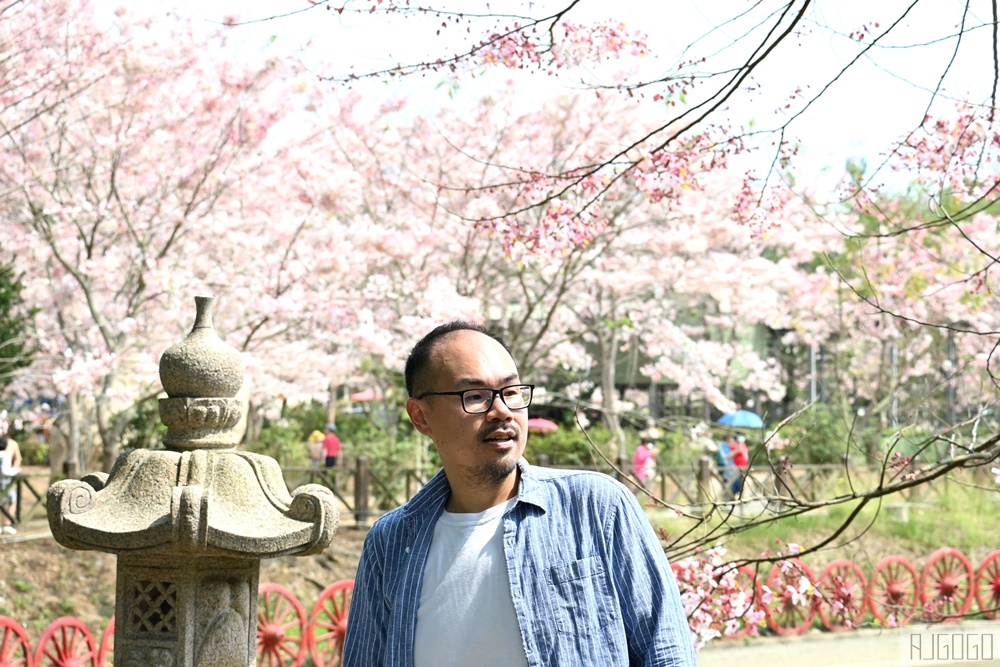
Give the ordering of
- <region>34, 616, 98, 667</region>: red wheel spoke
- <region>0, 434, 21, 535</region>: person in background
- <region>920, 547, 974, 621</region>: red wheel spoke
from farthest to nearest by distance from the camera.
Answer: <region>0, 434, 21, 535</region>: person in background < <region>920, 547, 974, 621</region>: red wheel spoke < <region>34, 616, 98, 667</region>: red wheel spoke

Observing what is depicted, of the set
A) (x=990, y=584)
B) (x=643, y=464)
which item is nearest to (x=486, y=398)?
(x=990, y=584)

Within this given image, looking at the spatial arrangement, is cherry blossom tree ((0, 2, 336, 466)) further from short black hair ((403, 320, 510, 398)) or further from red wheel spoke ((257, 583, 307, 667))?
short black hair ((403, 320, 510, 398))

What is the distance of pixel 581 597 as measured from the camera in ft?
7.32

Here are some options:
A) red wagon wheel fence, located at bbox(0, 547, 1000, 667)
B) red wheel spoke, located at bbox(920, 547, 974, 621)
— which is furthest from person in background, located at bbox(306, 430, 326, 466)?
red wheel spoke, located at bbox(920, 547, 974, 621)

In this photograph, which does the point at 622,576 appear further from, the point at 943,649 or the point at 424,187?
the point at 424,187

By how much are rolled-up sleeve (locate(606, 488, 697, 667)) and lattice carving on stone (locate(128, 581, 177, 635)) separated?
8.63ft

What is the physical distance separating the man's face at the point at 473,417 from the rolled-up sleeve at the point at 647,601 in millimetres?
291

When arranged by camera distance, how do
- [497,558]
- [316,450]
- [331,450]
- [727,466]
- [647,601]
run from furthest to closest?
[316,450], [331,450], [727,466], [497,558], [647,601]

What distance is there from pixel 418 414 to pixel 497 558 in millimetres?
405

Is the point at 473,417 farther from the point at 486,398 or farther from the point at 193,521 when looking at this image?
the point at 193,521

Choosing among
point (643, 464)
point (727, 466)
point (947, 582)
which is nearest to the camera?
point (947, 582)

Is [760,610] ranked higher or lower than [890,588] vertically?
higher

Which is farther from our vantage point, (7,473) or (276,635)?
(7,473)

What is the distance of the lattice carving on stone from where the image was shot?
14.2ft
